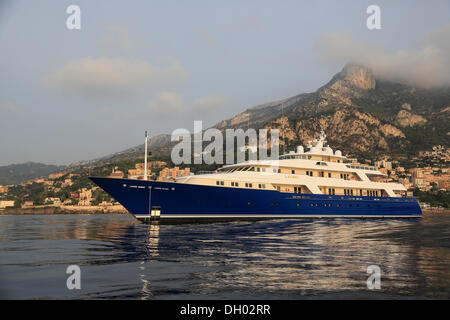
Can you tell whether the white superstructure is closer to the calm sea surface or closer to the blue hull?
the blue hull

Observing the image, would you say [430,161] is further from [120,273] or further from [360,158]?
[120,273]

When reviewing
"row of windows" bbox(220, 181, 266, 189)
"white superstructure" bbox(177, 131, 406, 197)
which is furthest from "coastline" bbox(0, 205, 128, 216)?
"row of windows" bbox(220, 181, 266, 189)

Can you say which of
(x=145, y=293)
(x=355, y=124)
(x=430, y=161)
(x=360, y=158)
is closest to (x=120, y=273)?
(x=145, y=293)

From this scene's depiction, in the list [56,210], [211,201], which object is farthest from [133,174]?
[211,201]

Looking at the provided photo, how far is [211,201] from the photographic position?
96.7 feet

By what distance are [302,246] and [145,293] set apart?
990cm

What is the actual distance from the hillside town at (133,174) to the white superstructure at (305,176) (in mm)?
69976

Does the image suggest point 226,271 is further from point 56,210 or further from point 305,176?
point 56,210

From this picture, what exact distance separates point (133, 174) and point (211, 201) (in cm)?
8823

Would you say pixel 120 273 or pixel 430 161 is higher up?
pixel 430 161

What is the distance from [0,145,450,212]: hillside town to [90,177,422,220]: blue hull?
7370cm

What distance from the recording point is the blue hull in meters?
27.8
